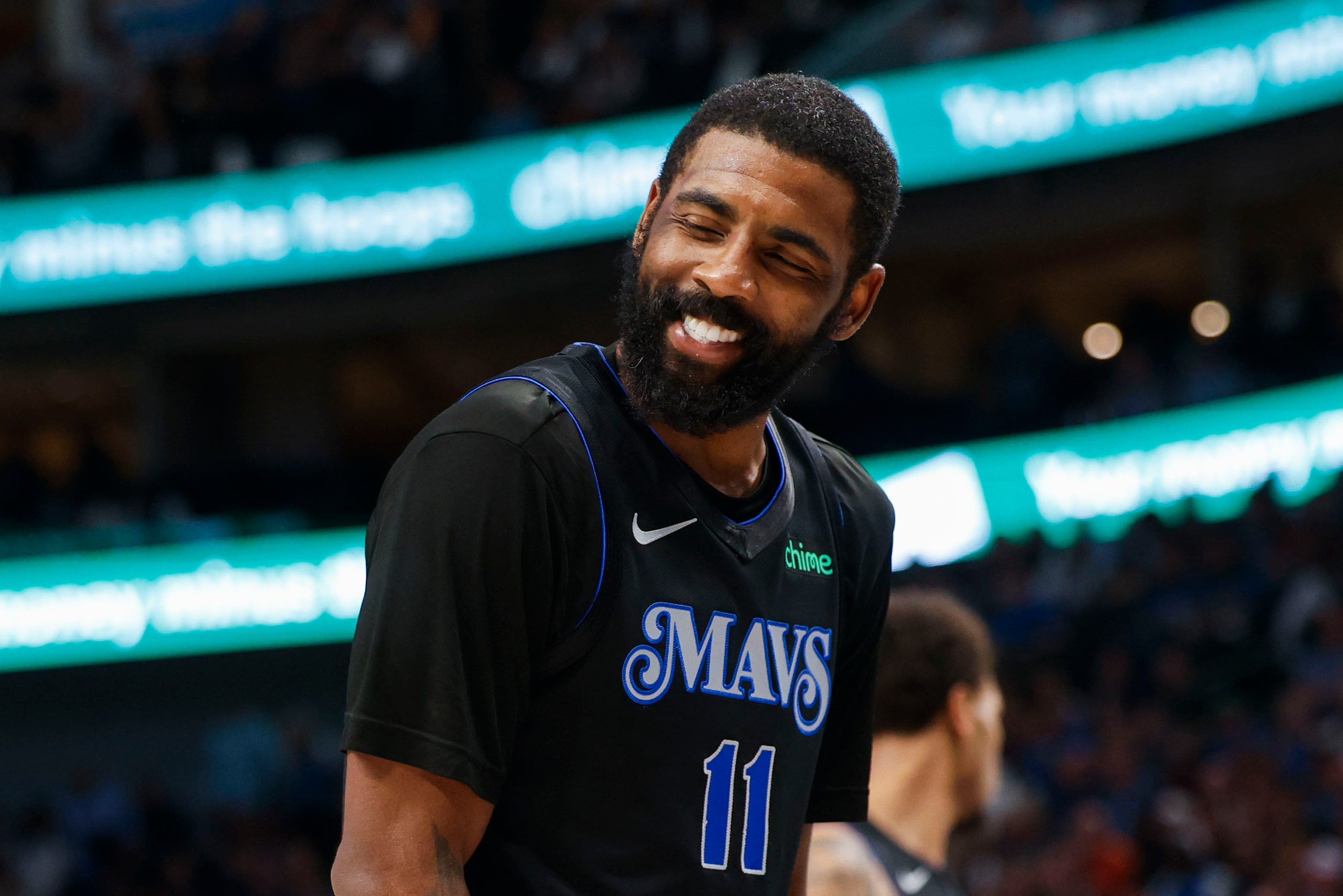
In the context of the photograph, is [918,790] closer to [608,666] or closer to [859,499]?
[859,499]

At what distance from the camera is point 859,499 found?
2234 mm

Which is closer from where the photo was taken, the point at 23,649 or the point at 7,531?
the point at 23,649

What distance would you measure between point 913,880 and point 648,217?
1.67 m

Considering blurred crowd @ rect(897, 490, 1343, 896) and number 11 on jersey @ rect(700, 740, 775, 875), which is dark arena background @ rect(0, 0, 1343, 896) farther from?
number 11 on jersey @ rect(700, 740, 775, 875)

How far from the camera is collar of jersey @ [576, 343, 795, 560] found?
1.91 metres

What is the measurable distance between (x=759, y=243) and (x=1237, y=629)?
727 centimetres

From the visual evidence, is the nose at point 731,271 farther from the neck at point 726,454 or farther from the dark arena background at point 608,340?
the dark arena background at point 608,340

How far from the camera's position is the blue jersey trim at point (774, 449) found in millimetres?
1920

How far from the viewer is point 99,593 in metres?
12.8

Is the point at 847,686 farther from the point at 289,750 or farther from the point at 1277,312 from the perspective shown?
the point at 289,750

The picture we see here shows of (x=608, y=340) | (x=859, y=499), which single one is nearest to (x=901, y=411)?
(x=608, y=340)

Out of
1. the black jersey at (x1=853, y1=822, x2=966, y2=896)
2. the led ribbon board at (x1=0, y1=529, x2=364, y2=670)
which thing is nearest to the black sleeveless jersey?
the black jersey at (x1=853, y1=822, x2=966, y2=896)

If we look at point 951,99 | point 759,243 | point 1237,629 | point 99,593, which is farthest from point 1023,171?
point 759,243

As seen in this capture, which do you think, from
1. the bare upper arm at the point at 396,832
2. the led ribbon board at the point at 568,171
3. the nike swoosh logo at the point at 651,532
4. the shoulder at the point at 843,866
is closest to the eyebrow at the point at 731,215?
the nike swoosh logo at the point at 651,532
